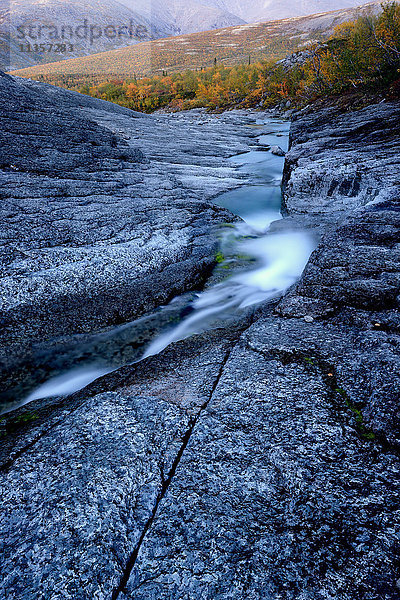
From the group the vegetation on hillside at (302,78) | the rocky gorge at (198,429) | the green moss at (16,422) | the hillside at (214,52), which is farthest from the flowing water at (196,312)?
the hillside at (214,52)

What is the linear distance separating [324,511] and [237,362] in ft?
6.59

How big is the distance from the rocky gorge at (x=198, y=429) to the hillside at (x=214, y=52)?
15797 centimetres

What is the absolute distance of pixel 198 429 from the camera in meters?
3.24

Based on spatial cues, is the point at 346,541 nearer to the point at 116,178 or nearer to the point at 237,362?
the point at 237,362

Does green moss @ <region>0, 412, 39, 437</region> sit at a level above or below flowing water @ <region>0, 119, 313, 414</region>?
below

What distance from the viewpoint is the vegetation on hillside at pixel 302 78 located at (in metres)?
18.8

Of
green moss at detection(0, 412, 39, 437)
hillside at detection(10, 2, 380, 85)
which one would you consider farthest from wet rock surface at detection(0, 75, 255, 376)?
hillside at detection(10, 2, 380, 85)

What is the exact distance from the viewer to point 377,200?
8242 millimetres

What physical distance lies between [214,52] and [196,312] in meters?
210

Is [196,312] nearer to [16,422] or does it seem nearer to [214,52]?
[16,422]

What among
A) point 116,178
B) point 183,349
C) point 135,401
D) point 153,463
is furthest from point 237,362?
point 116,178

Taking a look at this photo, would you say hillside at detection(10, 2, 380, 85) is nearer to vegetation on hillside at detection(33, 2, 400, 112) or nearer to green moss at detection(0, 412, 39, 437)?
vegetation on hillside at detection(33, 2, 400, 112)

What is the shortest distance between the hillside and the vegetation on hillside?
7478 centimetres

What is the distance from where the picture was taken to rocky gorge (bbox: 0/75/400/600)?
2.21m
